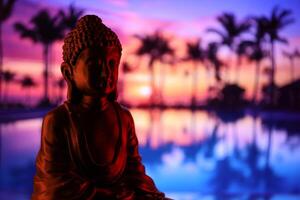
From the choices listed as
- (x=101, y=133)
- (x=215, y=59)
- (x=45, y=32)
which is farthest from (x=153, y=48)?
(x=101, y=133)

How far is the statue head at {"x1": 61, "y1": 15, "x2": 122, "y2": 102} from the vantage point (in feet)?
4.70

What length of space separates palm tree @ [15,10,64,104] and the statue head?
13.7 meters

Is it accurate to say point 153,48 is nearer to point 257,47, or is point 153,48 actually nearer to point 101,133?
point 257,47

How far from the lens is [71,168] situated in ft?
4.64

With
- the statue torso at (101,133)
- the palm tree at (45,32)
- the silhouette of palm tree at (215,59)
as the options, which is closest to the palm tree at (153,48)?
the silhouette of palm tree at (215,59)

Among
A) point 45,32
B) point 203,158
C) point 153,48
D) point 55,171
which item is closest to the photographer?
point 55,171

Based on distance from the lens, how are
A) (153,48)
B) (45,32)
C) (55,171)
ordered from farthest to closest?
(153,48)
(45,32)
(55,171)

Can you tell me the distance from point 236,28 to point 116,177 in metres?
16.4

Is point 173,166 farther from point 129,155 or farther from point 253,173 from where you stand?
point 129,155

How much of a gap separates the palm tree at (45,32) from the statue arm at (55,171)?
13788 mm

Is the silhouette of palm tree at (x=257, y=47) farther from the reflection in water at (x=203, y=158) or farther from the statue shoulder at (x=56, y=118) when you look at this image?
the statue shoulder at (x=56, y=118)

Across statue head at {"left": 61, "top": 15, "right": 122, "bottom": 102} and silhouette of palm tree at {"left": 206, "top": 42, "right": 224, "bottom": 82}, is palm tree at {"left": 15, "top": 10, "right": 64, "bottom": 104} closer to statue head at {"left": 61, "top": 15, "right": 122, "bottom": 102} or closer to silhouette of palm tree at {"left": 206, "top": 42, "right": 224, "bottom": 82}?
silhouette of palm tree at {"left": 206, "top": 42, "right": 224, "bottom": 82}

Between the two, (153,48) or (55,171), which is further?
(153,48)

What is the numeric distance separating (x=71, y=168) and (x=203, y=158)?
6524mm
